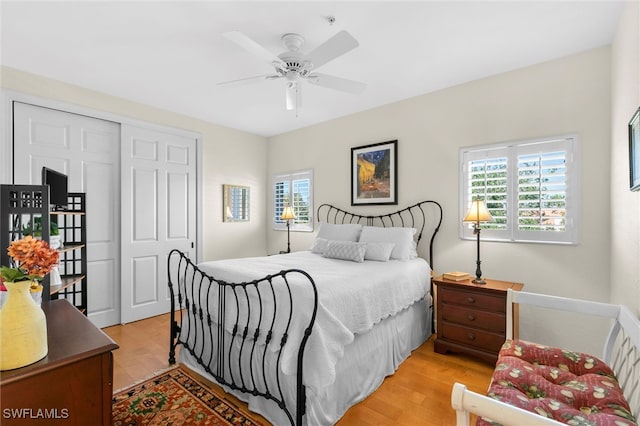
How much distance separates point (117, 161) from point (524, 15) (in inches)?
168

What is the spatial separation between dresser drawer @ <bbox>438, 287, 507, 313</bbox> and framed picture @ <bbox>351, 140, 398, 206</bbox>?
1322 mm

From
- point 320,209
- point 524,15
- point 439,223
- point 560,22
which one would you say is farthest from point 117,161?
point 560,22

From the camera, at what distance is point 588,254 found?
258 centimetres

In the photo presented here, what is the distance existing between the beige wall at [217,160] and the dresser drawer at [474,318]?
10.9ft

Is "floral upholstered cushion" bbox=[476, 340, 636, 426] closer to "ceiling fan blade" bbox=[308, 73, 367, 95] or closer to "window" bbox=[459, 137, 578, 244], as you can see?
"window" bbox=[459, 137, 578, 244]

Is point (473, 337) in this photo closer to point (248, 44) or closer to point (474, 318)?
point (474, 318)

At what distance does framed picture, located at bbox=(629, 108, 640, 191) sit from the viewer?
159 centimetres

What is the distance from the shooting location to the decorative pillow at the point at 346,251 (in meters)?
3.07

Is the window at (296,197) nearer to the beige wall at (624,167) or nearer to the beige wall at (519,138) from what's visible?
the beige wall at (519,138)

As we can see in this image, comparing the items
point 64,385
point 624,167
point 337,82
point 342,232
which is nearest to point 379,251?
point 342,232

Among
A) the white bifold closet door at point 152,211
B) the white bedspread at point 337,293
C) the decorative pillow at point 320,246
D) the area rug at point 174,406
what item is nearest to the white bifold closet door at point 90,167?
the white bifold closet door at point 152,211

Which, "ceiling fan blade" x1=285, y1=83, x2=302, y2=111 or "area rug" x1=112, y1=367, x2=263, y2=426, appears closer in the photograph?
"area rug" x1=112, y1=367, x2=263, y2=426

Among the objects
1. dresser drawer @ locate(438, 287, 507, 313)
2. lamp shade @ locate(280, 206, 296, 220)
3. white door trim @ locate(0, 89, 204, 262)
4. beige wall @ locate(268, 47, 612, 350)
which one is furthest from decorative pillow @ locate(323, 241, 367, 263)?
white door trim @ locate(0, 89, 204, 262)

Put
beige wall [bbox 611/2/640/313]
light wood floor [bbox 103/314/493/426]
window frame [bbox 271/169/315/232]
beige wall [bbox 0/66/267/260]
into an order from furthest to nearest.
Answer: window frame [bbox 271/169/315/232]
beige wall [bbox 0/66/267/260]
light wood floor [bbox 103/314/493/426]
beige wall [bbox 611/2/640/313]
